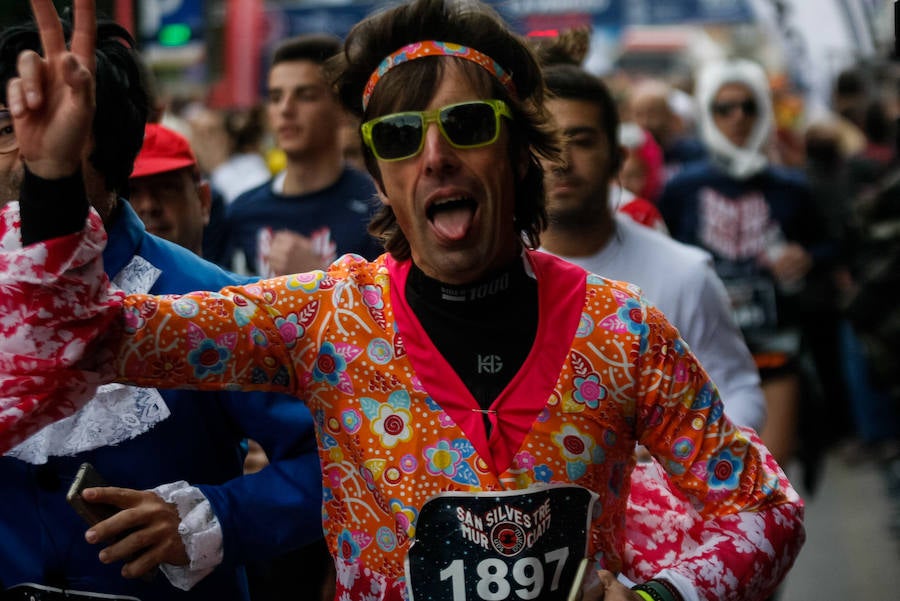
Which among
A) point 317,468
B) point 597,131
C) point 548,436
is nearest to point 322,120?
point 597,131

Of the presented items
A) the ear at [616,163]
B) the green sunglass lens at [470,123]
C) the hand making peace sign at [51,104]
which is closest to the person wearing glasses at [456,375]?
the green sunglass lens at [470,123]

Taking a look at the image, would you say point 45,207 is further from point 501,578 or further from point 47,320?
point 501,578

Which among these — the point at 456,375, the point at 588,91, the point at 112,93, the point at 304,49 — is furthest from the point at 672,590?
the point at 304,49

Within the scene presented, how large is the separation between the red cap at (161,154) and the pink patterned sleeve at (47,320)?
1.95 m

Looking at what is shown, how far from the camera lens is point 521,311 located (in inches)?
118

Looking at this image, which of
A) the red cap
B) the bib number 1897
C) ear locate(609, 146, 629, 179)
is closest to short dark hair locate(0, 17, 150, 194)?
the red cap

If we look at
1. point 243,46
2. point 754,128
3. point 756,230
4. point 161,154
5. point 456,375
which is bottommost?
point 243,46

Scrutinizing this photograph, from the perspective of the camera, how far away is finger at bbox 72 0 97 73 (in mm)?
2578

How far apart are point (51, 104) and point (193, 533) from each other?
3.12 ft

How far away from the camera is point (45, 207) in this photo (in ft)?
8.31

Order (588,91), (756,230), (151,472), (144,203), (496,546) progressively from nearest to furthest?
(496,546), (151,472), (144,203), (588,91), (756,230)

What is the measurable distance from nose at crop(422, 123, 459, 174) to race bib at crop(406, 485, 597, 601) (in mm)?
643

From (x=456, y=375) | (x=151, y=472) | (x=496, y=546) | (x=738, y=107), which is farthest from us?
(x=738, y=107)

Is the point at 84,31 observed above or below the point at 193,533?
above
